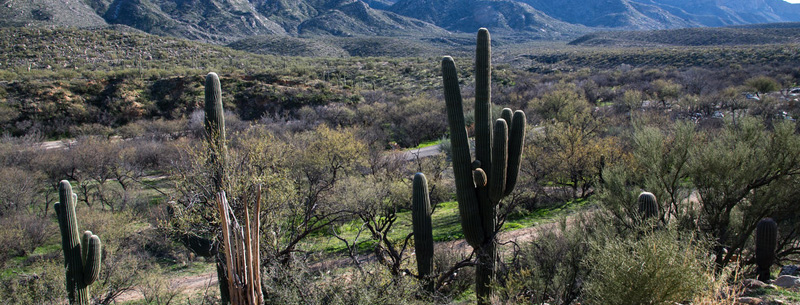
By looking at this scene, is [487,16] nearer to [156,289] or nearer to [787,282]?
[156,289]

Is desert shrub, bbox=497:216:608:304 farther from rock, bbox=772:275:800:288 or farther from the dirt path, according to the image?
the dirt path

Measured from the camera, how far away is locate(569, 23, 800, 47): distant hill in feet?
192

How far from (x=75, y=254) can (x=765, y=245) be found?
53.1 ft

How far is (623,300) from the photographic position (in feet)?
17.7

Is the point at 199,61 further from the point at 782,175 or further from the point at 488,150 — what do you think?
the point at 782,175

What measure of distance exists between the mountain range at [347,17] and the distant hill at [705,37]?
113 feet

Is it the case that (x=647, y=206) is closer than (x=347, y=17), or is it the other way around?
(x=647, y=206)

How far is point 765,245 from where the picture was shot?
368 inches

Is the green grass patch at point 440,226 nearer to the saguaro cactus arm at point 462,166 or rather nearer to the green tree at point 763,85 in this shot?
the saguaro cactus arm at point 462,166

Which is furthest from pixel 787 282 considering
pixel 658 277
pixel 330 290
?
pixel 330 290

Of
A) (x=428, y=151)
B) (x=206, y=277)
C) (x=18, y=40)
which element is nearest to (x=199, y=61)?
(x=18, y=40)

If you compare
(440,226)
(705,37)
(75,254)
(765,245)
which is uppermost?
(705,37)

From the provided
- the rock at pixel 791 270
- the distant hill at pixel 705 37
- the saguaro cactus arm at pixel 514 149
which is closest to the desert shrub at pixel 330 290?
the saguaro cactus arm at pixel 514 149

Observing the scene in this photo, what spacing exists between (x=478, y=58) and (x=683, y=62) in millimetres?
50725
